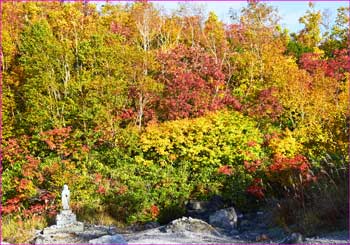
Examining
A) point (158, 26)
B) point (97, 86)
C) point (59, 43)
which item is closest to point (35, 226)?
point (97, 86)

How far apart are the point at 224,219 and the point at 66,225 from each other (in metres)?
3.25

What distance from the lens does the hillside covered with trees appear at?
38.5ft

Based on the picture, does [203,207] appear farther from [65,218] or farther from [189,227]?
[65,218]

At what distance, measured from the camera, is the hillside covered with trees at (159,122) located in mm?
11734

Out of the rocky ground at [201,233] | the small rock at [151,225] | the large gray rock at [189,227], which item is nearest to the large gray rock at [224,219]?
the rocky ground at [201,233]

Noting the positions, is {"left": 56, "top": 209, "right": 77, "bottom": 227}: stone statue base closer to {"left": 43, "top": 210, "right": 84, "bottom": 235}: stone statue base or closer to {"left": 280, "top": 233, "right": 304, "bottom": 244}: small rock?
{"left": 43, "top": 210, "right": 84, "bottom": 235}: stone statue base

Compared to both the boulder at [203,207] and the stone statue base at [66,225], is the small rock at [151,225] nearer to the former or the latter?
the boulder at [203,207]

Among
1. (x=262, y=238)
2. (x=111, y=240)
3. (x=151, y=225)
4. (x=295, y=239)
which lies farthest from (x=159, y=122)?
(x=295, y=239)

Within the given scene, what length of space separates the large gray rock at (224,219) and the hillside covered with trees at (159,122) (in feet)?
2.86

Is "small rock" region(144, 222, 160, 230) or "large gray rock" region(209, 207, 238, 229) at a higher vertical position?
"large gray rock" region(209, 207, 238, 229)

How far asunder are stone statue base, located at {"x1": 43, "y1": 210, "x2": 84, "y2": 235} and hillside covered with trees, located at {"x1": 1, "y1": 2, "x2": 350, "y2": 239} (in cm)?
78

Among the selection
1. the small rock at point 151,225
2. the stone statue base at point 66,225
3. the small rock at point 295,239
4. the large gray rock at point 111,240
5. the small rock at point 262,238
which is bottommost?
the small rock at point 151,225

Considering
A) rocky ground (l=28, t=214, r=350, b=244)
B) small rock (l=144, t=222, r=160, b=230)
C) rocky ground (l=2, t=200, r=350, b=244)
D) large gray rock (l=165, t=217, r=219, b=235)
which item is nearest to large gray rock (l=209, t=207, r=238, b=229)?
rocky ground (l=2, t=200, r=350, b=244)

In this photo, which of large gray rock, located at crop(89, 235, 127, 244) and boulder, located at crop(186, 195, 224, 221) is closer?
large gray rock, located at crop(89, 235, 127, 244)
